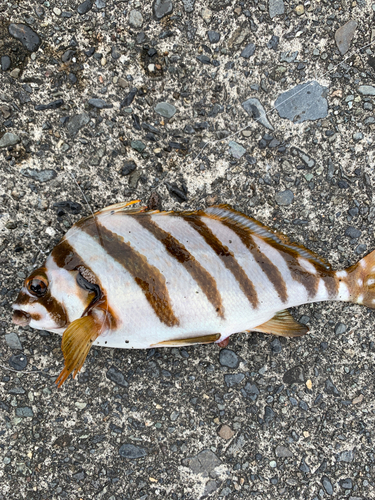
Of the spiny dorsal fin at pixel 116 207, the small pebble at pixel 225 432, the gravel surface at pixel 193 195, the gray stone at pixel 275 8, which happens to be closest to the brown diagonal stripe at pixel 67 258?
the spiny dorsal fin at pixel 116 207

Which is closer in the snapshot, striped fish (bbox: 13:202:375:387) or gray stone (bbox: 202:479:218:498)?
striped fish (bbox: 13:202:375:387)

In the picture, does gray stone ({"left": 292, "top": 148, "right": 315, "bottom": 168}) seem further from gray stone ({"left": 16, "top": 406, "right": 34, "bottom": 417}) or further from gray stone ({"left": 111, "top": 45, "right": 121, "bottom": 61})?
gray stone ({"left": 16, "top": 406, "right": 34, "bottom": 417})

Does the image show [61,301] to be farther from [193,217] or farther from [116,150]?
[116,150]

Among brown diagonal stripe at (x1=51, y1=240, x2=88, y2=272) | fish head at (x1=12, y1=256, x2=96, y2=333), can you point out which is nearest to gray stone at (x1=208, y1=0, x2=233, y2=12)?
brown diagonal stripe at (x1=51, y1=240, x2=88, y2=272)

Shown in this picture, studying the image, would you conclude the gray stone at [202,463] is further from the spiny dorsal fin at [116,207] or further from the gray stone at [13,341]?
the spiny dorsal fin at [116,207]

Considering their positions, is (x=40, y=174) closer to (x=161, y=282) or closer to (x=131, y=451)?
(x=161, y=282)

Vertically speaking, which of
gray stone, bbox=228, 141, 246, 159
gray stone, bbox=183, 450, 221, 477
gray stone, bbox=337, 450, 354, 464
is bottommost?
gray stone, bbox=337, 450, 354, 464
